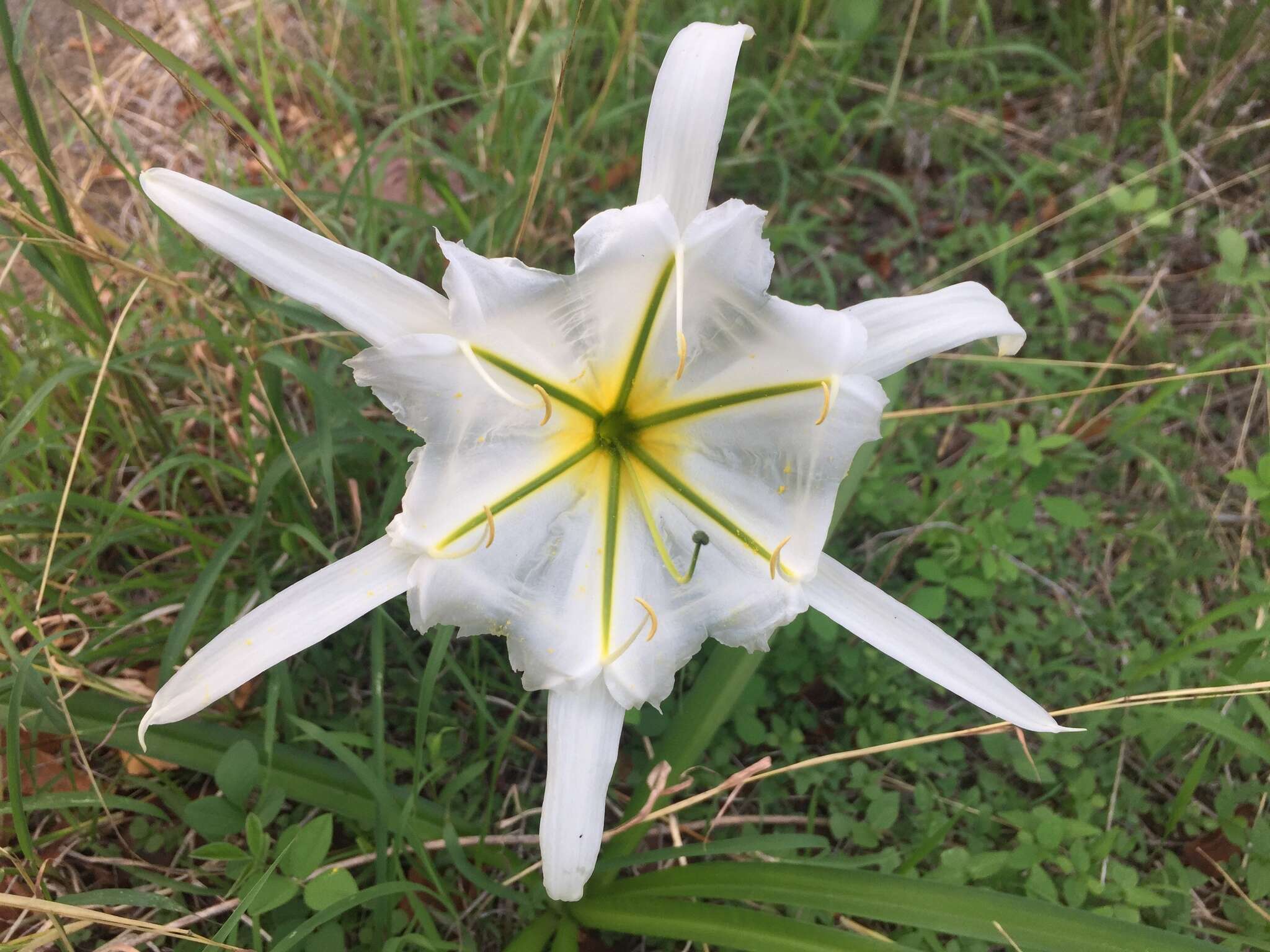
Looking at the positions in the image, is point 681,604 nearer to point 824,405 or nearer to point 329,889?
point 824,405

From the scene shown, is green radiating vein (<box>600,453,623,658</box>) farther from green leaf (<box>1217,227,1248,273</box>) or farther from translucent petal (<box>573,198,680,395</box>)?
green leaf (<box>1217,227,1248,273</box>)

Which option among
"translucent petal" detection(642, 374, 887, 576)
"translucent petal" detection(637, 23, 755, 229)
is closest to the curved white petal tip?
"translucent petal" detection(642, 374, 887, 576)

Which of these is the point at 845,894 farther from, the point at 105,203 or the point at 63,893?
the point at 105,203

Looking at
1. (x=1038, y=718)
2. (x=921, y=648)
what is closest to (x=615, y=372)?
(x=921, y=648)

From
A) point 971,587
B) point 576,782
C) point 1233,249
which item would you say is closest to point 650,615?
point 576,782

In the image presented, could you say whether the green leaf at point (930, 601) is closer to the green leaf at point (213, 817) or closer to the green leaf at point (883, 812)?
the green leaf at point (883, 812)
